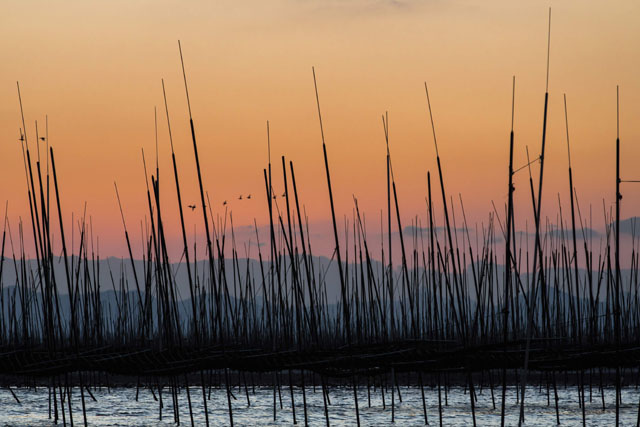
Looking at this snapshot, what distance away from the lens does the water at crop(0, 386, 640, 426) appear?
27.8 ft

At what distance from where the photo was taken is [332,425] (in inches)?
320

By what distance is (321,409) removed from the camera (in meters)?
9.68

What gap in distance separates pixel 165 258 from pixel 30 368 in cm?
152

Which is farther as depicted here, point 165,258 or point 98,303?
point 98,303

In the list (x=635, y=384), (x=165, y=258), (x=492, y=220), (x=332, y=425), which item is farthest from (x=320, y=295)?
(x=635, y=384)

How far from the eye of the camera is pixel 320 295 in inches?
445

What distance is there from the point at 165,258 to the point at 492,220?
4.75m

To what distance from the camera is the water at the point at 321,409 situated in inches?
333

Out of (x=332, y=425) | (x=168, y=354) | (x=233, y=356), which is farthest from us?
(x=332, y=425)

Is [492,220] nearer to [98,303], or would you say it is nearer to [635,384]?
[635,384]

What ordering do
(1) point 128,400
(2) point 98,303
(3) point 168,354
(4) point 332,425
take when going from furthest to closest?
(1) point 128,400 < (2) point 98,303 < (4) point 332,425 < (3) point 168,354

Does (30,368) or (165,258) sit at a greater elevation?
(165,258)

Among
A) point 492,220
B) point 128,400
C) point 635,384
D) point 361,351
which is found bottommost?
point 635,384

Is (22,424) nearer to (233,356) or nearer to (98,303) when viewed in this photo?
(98,303)
